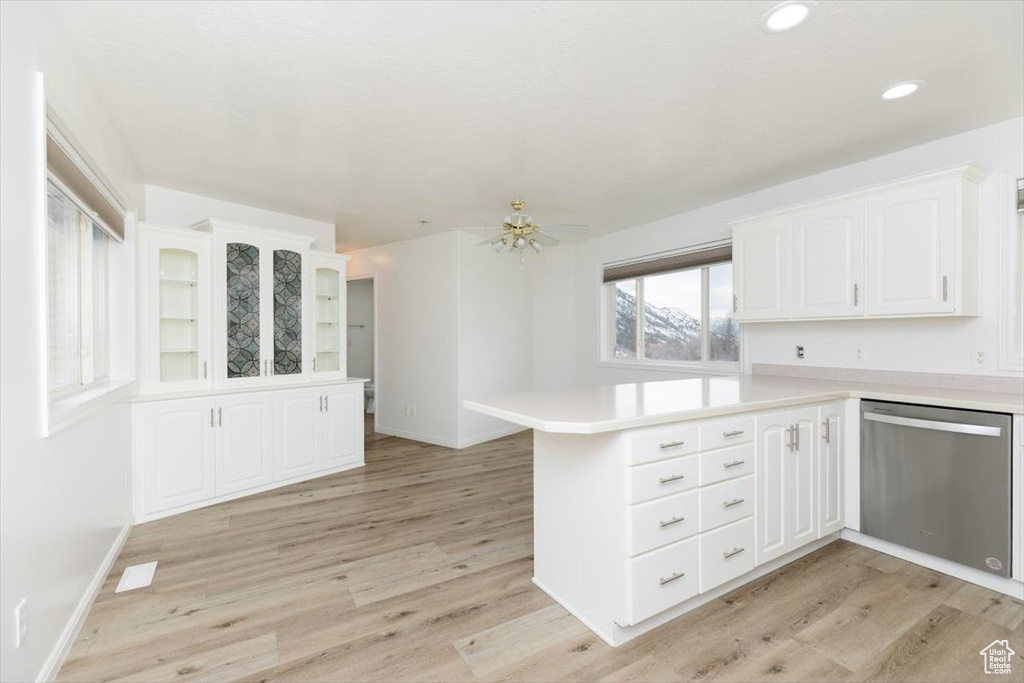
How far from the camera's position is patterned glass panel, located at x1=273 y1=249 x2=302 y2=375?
153 inches

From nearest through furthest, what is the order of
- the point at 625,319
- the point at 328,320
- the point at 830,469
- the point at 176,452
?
the point at 830,469, the point at 176,452, the point at 328,320, the point at 625,319

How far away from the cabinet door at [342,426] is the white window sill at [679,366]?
2.78 meters

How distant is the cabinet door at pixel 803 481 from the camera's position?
2.38 m

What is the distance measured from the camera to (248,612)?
80.6 inches

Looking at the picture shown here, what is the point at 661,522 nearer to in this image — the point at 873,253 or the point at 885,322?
the point at 873,253

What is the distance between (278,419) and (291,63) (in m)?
2.75

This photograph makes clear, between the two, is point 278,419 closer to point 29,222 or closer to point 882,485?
point 29,222

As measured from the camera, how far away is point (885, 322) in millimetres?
3025

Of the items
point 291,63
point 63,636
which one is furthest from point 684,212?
point 63,636

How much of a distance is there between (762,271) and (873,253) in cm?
70

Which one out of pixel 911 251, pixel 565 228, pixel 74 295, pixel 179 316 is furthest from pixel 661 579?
pixel 179 316

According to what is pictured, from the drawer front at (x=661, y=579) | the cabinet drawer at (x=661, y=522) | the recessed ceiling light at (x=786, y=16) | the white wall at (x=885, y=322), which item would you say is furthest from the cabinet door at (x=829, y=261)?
the drawer front at (x=661, y=579)

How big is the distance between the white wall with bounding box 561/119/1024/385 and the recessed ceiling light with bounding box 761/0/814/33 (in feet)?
6.10

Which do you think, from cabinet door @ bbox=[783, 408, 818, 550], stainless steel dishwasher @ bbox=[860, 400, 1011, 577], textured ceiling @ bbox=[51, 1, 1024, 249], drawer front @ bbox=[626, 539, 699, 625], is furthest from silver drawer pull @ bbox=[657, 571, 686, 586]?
textured ceiling @ bbox=[51, 1, 1024, 249]
